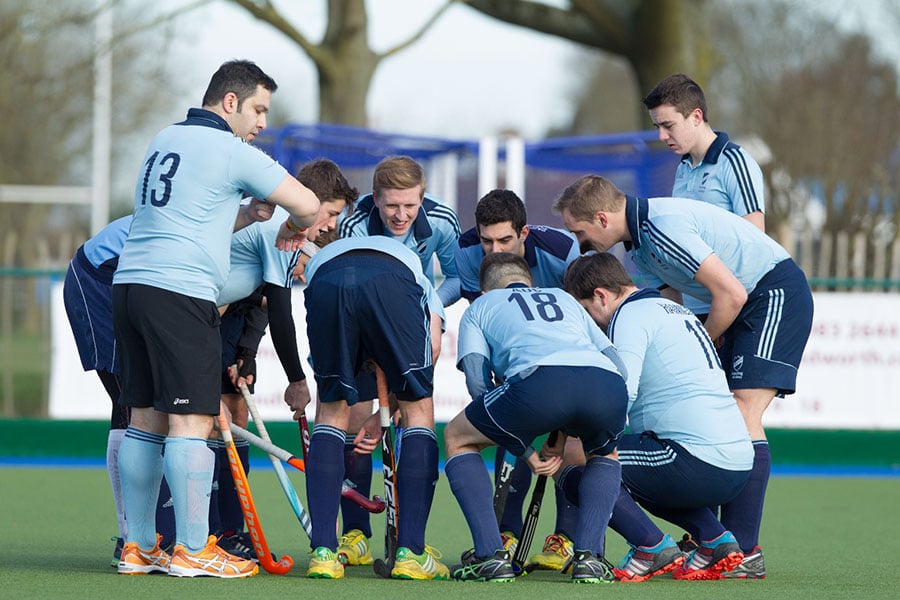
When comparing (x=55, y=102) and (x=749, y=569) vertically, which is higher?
(x=55, y=102)

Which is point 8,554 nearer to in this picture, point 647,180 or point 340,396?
point 340,396

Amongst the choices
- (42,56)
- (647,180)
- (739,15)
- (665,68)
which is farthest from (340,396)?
(739,15)

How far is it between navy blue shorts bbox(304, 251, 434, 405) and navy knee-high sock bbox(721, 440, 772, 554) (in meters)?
1.33

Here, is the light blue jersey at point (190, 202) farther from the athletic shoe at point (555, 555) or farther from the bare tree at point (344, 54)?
the bare tree at point (344, 54)

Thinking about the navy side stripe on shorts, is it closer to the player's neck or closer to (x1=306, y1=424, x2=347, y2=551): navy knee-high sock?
the player's neck

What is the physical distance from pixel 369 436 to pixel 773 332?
1.66 m

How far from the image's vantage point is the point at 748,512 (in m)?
5.09

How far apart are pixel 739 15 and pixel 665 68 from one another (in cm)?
1517

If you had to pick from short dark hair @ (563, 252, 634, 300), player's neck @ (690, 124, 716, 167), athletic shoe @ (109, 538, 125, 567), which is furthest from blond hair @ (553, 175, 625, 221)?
athletic shoe @ (109, 538, 125, 567)

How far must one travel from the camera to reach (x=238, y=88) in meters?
4.89

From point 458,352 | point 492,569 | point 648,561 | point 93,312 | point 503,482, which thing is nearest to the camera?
point 492,569

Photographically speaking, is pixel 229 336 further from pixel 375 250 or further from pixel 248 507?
pixel 375 250

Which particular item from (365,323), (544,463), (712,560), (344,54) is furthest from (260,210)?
(344,54)

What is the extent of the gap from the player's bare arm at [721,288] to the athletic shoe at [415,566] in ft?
4.73
